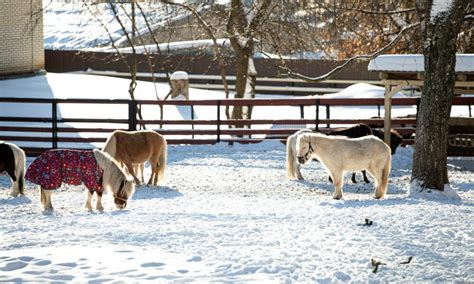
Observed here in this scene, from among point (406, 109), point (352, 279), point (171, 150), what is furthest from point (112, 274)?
point (406, 109)

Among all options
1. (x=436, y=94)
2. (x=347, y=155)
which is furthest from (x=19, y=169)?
(x=436, y=94)

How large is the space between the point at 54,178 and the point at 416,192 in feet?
17.9

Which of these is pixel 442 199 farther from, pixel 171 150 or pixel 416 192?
pixel 171 150

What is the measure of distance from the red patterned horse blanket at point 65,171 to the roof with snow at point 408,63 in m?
7.11

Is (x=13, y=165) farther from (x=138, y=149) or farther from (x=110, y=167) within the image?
(x=110, y=167)

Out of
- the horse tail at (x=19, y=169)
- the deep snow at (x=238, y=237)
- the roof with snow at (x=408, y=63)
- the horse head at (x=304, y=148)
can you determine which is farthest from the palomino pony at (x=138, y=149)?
the roof with snow at (x=408, y=63)

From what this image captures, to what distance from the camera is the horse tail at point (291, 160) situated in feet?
49.9

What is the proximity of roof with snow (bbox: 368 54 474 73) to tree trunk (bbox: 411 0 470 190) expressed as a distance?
3.50 m

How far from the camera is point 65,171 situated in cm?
1184

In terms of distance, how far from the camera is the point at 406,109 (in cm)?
3086

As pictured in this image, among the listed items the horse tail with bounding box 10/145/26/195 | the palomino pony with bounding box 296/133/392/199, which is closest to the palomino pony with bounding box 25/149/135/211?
the horse tail with bounding box 10/145/26/195

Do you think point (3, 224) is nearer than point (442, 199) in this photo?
Yes

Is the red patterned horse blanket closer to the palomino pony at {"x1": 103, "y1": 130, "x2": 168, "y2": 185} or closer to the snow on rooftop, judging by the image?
the palomino pony at {"x1": 103, "y1": 130, "x2": 168, "y2": 185}

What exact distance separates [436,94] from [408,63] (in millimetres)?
3725
